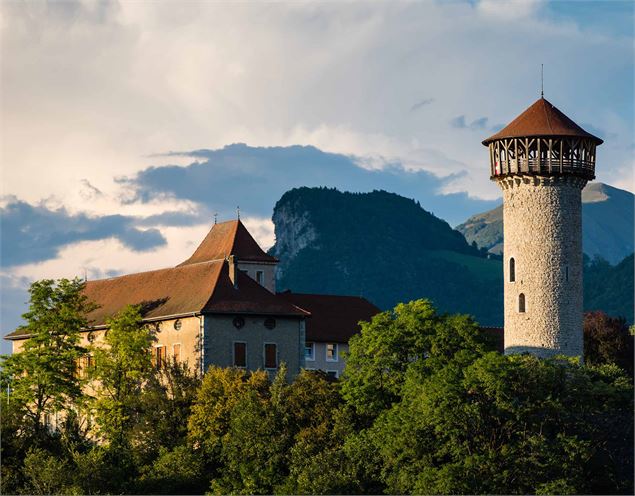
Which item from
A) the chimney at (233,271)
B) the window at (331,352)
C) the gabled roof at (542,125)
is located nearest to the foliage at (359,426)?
the chimney at (233,271)

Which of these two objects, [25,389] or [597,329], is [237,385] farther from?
[597,329]

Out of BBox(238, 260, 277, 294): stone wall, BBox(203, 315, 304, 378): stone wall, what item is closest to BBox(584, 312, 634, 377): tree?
BBox(203, 315, 304, 378): stone wall

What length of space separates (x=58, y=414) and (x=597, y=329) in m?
31.3

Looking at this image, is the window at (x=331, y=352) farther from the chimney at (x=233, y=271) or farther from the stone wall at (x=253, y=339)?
the chimney at (x=233, y=271)

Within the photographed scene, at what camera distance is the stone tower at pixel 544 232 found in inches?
2911

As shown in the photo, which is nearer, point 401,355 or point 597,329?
point 401,355

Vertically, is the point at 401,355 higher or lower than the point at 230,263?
lower

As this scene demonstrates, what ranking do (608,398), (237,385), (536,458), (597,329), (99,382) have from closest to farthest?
(536,458) < (608,398) < (237,385) < (99,382) < (597,329)

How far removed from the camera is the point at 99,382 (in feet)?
259

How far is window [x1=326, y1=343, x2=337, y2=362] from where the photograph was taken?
9381cm

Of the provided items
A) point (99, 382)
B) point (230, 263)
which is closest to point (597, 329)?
point (230, 263)

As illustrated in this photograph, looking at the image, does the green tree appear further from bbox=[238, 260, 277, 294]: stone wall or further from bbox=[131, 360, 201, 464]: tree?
bbox=[238, 260, 277, 294]: stone wall

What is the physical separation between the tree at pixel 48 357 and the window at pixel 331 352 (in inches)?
785

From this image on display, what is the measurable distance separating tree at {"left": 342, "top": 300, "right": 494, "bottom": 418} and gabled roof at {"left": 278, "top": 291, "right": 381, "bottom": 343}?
2624 centimetres
